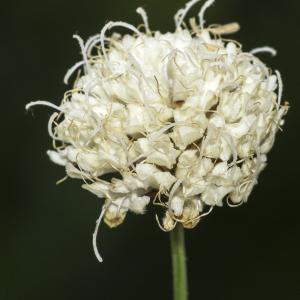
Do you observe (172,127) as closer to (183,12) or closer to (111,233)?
(183,12)

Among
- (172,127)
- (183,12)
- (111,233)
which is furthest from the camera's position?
(111,233)

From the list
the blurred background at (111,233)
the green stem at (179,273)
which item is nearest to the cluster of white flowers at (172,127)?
the green stem at (179,273)

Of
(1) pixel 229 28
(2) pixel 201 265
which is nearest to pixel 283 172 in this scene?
(2) pixel 201 265

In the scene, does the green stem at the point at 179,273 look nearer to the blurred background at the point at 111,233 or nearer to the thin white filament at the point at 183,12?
the thin white filament at the point at 183,12

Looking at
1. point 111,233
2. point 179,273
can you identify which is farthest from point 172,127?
point 111,233

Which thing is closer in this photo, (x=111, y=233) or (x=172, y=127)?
(x=172, y=127)
